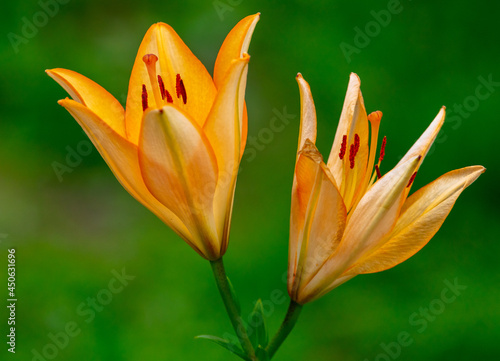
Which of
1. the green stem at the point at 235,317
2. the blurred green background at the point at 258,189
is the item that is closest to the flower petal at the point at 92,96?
the green stem at the point at 235,317

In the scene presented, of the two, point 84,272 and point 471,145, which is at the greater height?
point 84,272

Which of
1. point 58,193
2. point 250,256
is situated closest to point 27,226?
point 58,193

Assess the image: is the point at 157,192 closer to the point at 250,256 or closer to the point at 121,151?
the point at 121,151
